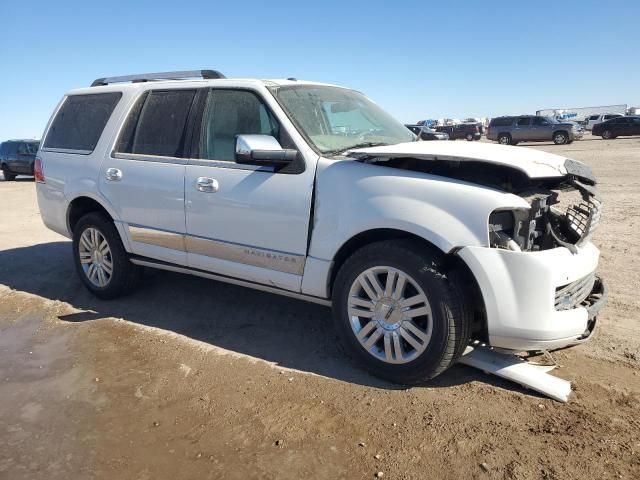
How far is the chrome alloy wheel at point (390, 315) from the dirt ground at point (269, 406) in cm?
25

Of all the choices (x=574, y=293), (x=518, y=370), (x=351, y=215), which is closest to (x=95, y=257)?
(x=351, y=215)

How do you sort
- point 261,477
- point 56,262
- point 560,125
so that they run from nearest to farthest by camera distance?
point 261,477 → point 56,262 → point 560,125

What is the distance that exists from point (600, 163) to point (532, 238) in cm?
1565

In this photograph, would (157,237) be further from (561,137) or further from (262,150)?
(561,137)

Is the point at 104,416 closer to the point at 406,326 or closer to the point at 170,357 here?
the point at 170,357

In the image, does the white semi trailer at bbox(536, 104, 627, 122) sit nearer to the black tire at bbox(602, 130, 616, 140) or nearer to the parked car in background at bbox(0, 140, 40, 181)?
the black tire at bbox(602, 130, 616, 140)

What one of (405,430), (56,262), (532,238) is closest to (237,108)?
(532,238)

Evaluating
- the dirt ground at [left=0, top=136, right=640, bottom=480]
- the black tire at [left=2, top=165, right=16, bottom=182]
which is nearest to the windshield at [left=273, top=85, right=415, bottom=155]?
the dirt ground at [left=0, top=136, right=640, bottom=480]

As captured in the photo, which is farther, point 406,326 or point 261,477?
point 406,326

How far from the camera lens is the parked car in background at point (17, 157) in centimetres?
2197

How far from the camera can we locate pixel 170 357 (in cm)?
396

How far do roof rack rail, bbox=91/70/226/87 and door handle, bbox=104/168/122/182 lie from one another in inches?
38.8

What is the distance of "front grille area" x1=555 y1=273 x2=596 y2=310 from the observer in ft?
9.92

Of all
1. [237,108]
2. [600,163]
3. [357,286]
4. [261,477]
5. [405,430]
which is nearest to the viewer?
[261,477]
